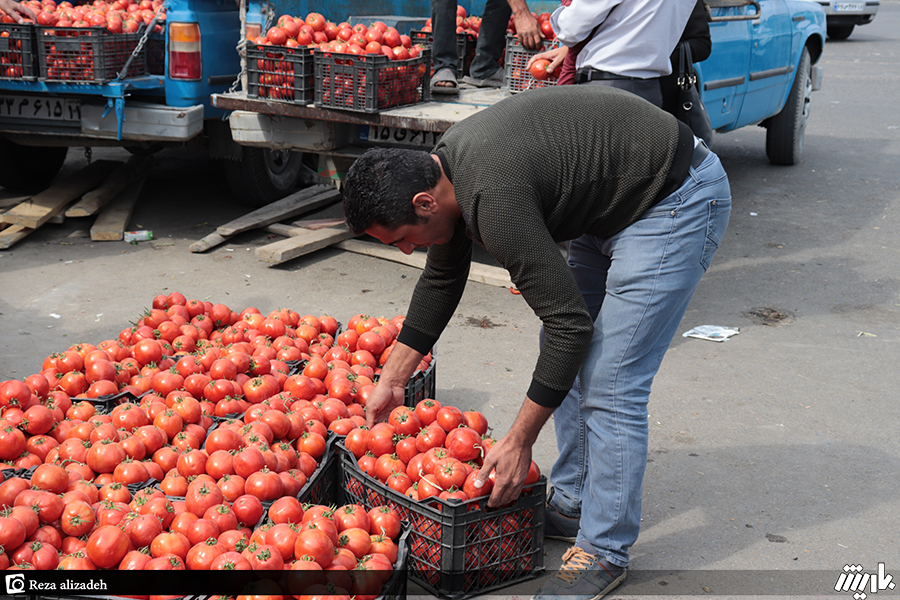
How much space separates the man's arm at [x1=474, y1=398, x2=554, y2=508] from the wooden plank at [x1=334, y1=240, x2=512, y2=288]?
3.42 meters

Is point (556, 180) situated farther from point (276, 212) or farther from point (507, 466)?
point (276, 212)

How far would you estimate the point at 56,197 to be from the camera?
7.31 meters

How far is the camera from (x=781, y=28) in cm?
838

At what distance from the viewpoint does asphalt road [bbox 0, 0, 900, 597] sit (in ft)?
11.2

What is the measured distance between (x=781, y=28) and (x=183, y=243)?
242 inches

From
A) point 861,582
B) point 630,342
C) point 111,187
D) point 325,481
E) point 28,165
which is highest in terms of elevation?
point 630,342

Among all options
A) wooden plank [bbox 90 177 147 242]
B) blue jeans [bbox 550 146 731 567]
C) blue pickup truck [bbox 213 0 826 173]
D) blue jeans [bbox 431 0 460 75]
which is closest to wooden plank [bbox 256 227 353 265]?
blue pickup truck [bbox 213 0 826 173]

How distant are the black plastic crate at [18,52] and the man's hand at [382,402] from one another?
14.8 feet

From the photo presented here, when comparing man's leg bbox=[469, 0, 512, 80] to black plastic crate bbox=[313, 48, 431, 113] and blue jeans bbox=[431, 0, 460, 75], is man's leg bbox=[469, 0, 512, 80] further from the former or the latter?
black plastic crate bbox=[313, 48, 431, 113]

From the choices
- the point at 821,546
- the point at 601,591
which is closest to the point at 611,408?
the point at 601,591

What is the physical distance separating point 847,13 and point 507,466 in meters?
22.0

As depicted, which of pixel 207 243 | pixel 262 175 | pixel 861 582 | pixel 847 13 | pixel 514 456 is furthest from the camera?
pixel 847 13

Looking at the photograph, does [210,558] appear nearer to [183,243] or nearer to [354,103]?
[354,103]

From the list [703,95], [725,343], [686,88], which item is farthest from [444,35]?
[725,343]
